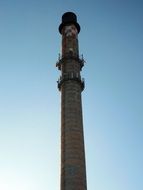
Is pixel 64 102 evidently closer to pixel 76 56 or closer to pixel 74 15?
pixel 76 56

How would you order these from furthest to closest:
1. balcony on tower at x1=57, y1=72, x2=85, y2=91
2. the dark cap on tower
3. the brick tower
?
the dark cap on tower < balcony on tower at x1=57, y1=72, x2=85, y2=91 < the brick tower

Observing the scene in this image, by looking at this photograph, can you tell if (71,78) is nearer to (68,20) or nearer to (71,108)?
(71,108)

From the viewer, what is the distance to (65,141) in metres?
40.4

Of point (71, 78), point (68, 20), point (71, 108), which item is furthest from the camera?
point (68, 20)

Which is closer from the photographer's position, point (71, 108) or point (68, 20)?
point (71, 108)

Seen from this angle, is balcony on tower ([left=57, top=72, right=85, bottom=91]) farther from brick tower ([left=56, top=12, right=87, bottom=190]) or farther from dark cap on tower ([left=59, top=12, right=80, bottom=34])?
dark cap on tower ([left=59, top=12, right=80, bottom=34])

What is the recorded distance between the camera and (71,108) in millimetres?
42906

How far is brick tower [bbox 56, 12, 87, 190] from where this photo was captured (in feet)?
125

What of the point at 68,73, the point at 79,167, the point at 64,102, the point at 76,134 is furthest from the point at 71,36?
the point at 79,167

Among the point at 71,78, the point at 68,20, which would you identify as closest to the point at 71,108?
the point at 71,78

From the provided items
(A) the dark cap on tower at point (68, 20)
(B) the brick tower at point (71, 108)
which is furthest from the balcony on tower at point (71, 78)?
(A) the dark cap on tower at point (68, 20)

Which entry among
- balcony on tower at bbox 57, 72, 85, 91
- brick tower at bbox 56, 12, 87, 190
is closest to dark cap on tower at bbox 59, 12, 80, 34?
brick tower at bbox 56, 12, 87, 190

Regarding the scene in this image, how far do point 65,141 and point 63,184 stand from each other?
195 inches

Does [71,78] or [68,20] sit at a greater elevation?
[68,20]
